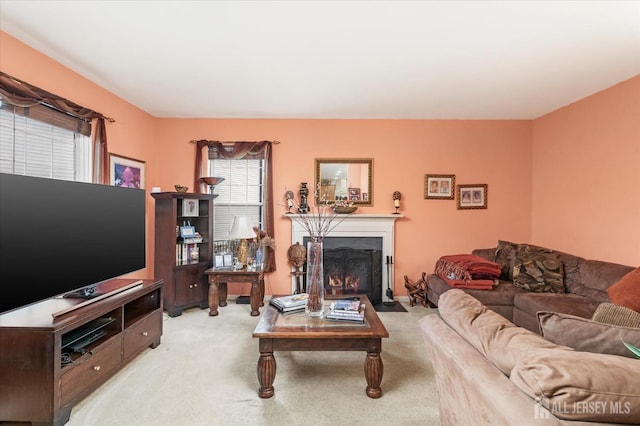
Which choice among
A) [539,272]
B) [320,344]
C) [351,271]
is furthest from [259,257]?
[539,272]

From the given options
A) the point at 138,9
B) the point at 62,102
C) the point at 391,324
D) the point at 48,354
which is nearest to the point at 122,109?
the point at 62,102

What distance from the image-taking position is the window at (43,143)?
223 cm

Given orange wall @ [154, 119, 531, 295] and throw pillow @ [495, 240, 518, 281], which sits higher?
orange wall @ [154, 119, 531, 295]

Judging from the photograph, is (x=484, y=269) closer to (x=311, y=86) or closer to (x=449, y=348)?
(x=449, y=348)

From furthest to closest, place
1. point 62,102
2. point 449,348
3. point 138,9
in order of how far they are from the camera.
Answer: point 62,102
point 138,9
point 449,348

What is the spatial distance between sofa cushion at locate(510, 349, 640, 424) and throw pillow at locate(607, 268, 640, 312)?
1944 millimetres

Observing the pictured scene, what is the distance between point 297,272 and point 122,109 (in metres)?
3.05

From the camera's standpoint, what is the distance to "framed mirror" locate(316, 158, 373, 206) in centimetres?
417

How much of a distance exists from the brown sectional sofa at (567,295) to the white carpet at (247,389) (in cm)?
107

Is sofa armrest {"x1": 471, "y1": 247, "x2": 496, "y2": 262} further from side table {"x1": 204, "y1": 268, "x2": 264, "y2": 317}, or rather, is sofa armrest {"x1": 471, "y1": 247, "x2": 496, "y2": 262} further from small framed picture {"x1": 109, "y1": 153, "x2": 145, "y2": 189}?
small framed picture {"x1": 109, "y1": 153, "x2": 145, "y2": 189}

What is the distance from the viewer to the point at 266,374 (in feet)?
6.49

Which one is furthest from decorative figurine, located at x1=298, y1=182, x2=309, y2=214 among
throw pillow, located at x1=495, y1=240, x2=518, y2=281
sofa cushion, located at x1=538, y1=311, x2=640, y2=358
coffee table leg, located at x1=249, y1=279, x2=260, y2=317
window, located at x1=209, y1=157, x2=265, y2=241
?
sofa cushion, located at x1=538, y1=311, x2=640, y2=358

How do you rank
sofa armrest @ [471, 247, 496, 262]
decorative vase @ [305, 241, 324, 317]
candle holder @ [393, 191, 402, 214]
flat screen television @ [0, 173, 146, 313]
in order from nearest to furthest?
flat screen television @ [0, 173, 146, 313]
decorative vase @ [305, 241, 324, 317]
sofa armrest @ [471, 247, 496, 262]
candle holder @ [393, 191, 402, 214]

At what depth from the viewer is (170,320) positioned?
3350mm
